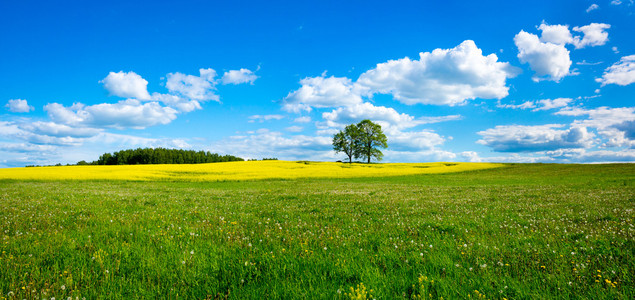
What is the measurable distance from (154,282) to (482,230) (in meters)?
8.28

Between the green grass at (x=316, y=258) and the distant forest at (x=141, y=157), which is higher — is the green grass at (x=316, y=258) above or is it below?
below

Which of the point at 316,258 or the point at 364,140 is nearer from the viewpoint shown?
the point at 316,258

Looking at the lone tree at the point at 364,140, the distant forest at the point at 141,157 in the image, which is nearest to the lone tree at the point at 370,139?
the lone tree at the point at 364,140

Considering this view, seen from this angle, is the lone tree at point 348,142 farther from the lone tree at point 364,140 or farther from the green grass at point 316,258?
the green grass at point 316,258

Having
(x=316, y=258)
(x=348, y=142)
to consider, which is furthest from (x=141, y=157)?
(x=316, y=258)

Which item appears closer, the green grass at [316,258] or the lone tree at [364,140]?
the green grass at [316,258]

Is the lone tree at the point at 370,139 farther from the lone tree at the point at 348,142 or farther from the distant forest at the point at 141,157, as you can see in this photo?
the distant forest at the point at 141,157

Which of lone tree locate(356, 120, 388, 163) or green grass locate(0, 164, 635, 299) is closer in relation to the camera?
green grass locate(0, 164, 635, 299)

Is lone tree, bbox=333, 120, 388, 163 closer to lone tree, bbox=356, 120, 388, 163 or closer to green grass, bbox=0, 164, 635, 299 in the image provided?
lone tree, bbox=356, 120, 388, 163

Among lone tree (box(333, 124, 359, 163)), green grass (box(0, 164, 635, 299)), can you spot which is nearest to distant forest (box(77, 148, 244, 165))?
lone tree (box(333, 124, 359, 163))

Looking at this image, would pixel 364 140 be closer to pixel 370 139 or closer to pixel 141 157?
pixel 370 139

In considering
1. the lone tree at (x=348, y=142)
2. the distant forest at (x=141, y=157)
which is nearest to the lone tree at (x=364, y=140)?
the lone tree at (x=348, y=142)

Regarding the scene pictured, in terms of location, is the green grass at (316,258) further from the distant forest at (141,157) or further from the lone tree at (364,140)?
the distant forest at (141,157)

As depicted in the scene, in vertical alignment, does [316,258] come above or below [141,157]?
below
